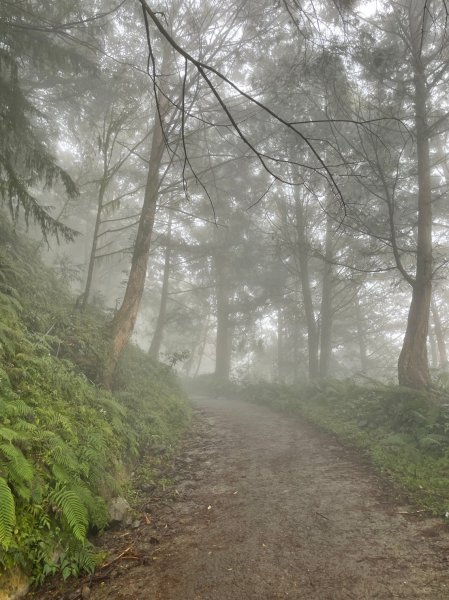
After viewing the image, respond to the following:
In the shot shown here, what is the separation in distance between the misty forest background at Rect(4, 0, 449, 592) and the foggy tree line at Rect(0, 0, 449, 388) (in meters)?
0.09

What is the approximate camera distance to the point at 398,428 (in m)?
8.03

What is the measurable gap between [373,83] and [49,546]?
41.7 feet

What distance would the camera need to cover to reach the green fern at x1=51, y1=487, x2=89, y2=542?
3619mm

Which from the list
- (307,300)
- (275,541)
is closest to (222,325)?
(307,300)

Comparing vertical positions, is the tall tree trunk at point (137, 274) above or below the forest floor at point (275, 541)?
above

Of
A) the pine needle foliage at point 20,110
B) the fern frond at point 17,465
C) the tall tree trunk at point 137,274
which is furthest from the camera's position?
the tall tree trunk at point 137,274

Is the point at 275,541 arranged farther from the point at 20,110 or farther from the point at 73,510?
the point at 20,110

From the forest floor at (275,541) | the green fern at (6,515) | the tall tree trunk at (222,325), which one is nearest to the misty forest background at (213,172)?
the green fern at (6,515)

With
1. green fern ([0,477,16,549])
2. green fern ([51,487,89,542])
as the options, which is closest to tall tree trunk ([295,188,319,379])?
green fern ([51,487,89,542])

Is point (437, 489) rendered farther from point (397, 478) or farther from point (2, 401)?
point (2, 401)

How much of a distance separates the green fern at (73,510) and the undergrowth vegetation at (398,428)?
414 centimetres

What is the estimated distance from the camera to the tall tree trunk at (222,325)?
872 inches

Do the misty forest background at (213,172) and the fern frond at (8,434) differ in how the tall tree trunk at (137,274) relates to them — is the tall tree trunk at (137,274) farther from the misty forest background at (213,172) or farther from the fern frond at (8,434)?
the fern frond at (8,434)

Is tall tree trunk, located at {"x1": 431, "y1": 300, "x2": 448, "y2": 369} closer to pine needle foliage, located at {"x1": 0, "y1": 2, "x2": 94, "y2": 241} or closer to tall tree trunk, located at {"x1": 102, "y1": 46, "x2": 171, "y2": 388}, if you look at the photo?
tall tree trunk, located at {"x1": 102, "y1": 46, "x2": 171, "y2": 388}
